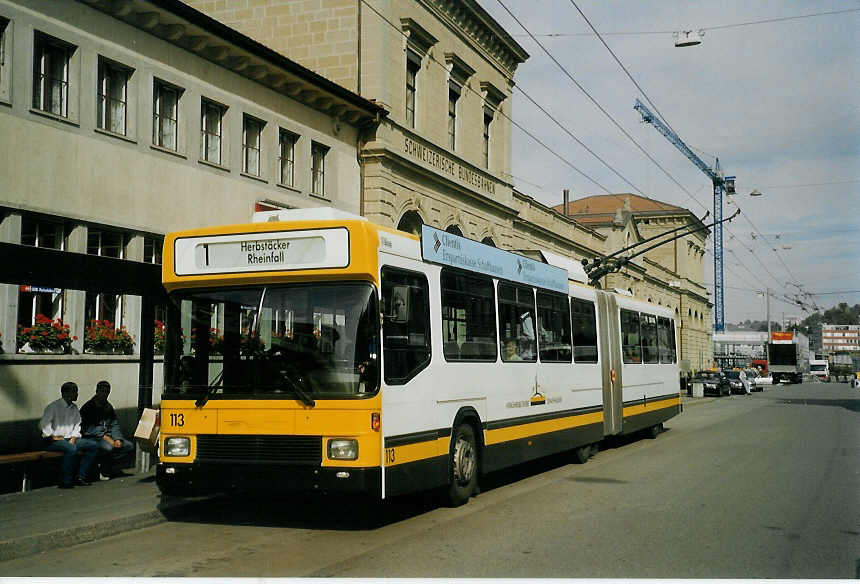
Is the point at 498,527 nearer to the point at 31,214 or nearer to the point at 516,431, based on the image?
the point at 516,431

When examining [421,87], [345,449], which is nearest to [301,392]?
[345,449]

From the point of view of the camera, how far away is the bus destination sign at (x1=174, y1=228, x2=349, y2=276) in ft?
29.0

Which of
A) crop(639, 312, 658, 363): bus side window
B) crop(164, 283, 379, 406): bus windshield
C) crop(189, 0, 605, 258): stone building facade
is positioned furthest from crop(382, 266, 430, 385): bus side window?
crop(189, 0, 605, 258): stone building facade

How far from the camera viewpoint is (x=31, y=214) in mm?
14234

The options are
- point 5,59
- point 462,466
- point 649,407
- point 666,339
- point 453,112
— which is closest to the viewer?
point 462,466

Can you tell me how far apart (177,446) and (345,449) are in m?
1.84

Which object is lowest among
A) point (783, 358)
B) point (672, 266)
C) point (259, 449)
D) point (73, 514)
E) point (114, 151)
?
point (73, 514)

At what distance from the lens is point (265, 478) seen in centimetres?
870

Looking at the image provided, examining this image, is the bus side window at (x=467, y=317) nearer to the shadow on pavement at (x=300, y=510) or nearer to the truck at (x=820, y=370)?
the shadow on pavement at (x=300, y=510)

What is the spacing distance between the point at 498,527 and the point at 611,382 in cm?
845

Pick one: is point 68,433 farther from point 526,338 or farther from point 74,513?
point 526,338

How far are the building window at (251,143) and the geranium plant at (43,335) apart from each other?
661 cm

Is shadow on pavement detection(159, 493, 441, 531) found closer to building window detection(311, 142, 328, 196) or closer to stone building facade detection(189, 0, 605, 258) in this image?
building window detection(311, 142, 328, 196)

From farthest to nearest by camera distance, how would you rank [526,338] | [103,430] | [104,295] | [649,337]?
[649,337] → [104,295] → [526,338] → [103,430]
